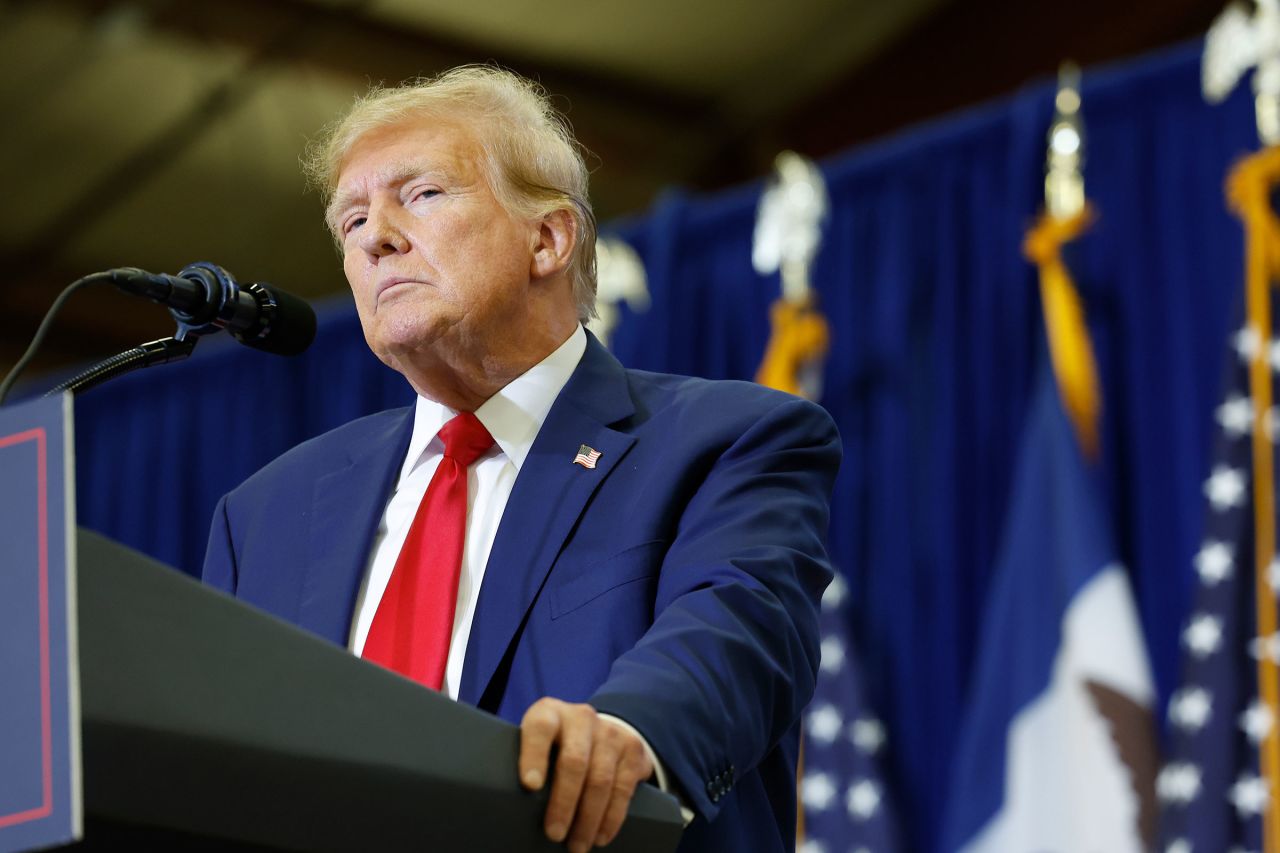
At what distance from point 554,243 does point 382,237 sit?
9.2 inches

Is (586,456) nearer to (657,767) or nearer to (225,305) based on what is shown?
(225,305)

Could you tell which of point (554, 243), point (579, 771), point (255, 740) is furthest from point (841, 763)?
point (255, 740)

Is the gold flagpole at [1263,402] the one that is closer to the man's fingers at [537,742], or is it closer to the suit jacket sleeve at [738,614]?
the suit jacket sleeve at [738,614]

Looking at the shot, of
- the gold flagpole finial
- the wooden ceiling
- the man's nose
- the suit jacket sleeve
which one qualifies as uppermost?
the wooden ceiling

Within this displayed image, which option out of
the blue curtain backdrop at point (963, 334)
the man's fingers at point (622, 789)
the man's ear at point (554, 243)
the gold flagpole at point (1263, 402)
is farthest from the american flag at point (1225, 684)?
the man's fingers at point (622, 789)

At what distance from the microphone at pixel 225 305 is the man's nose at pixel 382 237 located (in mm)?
219

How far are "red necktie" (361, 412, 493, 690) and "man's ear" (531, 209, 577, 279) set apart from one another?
1.15ft

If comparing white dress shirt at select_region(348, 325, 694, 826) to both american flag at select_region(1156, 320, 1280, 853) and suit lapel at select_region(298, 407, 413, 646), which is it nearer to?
suit lapel at select_region(298, 407, 413, 646)

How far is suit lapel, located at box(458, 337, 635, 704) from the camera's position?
66.2 inches

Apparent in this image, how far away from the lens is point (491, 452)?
1.94m

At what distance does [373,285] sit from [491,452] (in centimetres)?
24

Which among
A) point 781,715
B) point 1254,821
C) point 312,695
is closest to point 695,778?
point 781,715

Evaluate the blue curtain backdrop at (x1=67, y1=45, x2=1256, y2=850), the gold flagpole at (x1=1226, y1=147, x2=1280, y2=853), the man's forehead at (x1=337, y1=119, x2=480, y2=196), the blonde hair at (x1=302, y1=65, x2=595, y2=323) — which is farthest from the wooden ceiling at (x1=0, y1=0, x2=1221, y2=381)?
the man's forehead at (x1=337, y1=119, x2=480, y2=196)

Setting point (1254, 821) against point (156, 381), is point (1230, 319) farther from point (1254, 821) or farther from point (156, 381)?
point (156, 381)
